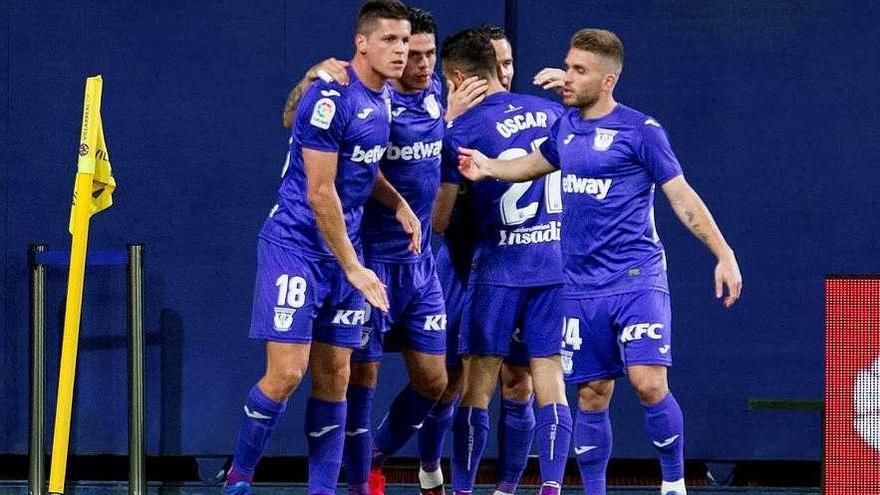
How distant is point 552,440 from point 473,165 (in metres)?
1.16

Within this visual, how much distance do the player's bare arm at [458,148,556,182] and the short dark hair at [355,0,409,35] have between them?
2.21ft

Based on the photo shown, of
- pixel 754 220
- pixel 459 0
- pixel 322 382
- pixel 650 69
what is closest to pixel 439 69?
pixel 459 0

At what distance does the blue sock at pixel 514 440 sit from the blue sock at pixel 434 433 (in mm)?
249

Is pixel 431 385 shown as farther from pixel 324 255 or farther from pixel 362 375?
pixel 324 255

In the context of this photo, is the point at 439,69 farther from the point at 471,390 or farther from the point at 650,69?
the point at 471,390

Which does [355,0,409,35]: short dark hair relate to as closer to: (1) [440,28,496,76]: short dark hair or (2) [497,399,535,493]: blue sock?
(1) [440,28,496,76]: short dark hair

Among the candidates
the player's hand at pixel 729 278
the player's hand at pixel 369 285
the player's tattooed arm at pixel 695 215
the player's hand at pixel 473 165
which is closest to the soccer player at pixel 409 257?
the player's hand at pixel 473 165

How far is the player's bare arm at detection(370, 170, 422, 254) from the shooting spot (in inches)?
241

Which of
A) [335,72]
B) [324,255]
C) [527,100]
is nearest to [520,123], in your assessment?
[527,100]

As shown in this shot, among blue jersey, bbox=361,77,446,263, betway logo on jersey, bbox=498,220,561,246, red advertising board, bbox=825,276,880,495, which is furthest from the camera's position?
betway logo on jersey, bbox=498,220,561,246

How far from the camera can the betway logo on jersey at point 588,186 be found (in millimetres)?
5914

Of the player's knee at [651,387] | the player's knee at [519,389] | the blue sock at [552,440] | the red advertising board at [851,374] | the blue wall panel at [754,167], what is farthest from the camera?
the blue wall panel at [754,167]

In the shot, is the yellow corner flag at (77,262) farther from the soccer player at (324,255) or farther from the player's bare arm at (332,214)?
the player's bare arm at (332,214)

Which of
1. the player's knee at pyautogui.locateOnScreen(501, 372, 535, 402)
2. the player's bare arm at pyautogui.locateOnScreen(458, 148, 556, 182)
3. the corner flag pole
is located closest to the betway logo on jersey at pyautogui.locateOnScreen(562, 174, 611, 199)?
the player's bare arm at pyautogui.locateOnScreen(458, 148, 556, 182)
